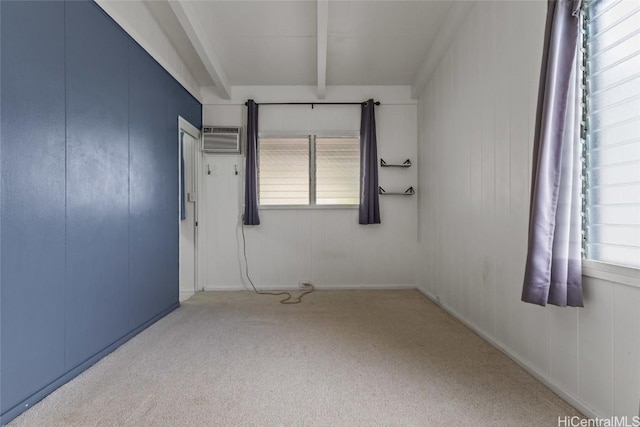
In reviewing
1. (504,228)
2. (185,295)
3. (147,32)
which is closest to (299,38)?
(147,32)

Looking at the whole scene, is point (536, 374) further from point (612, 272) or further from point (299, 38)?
point (299, 38)

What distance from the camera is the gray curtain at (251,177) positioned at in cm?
397

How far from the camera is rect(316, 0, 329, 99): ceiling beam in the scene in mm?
2463

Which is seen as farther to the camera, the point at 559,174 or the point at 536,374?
the point at 536,374

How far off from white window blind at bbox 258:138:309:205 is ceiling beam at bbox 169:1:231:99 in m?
0.80

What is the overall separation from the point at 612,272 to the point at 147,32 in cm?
328

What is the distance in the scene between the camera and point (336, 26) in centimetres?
291

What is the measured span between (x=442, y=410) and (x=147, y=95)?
9.58ft

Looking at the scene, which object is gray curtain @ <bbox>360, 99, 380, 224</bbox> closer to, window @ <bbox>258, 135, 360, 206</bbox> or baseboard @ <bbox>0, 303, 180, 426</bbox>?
window @ <bbox>258, 135, 360, 206</bbox>

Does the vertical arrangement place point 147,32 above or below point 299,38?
below

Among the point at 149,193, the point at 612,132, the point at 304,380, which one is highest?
the point at 612,132

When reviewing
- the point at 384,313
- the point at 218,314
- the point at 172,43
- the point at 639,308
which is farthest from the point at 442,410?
the point at 172,43

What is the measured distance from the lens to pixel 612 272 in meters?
1.27

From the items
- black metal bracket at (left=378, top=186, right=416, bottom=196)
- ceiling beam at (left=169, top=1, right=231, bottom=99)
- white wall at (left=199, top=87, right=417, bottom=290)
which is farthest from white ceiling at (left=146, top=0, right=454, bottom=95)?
black metal bracket at (left=378, top=186, right=416, bottom=196)
